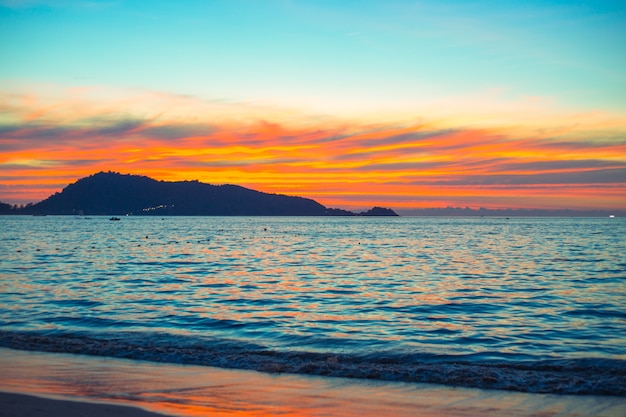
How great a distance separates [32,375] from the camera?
41.7ft

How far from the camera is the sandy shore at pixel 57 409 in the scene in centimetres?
951

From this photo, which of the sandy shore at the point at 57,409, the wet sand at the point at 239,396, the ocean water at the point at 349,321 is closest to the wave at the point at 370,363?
the ocean water at the point at 349,321

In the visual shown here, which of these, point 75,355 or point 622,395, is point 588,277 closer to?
point 622,395

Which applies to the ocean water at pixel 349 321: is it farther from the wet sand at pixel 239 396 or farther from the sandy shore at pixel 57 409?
the sandy shore at pixel 57 409

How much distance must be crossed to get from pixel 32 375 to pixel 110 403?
3576 millimetres

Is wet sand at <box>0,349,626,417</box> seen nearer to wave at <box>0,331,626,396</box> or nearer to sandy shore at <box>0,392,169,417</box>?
sandy shore at <box>0,392,169,417</box>

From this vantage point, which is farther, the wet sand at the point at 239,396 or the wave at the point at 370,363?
the wave at the point at 370,363

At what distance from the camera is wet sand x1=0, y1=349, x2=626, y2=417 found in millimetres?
10156

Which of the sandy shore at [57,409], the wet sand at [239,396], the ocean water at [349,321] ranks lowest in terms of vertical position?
the ocean water at [349,321]

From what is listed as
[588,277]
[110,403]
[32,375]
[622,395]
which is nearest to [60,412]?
[110,403]

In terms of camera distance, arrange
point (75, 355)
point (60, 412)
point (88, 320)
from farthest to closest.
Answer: point (88, 320)
point (75, 355)
point (60, 412)

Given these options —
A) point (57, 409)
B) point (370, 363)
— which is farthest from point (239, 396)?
point (370, 363)

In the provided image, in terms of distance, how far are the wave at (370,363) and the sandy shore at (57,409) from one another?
4816 mm

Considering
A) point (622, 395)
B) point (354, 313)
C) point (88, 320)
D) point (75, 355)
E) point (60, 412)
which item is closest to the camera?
point (60, 412)
